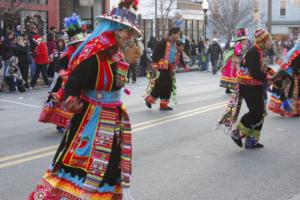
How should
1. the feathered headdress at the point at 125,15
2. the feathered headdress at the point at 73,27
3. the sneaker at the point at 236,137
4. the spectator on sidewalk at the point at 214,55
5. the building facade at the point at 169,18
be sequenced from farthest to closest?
1. the building facade at the point at 169,18
2. the spectator on sidewalk at the point at 214,55
3. the feathered headdress at the point at 73,27
4. the sneaker at the point at 236,137
5. the feathered headdress at the point at 125,15

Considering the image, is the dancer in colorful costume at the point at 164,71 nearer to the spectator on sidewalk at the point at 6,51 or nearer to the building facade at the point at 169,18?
the spectator on sidewalk at the point at 6,51

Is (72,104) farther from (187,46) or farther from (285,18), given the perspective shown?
(285,18)

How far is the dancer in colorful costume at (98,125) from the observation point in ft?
14.0

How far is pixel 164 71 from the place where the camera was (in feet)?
41.5

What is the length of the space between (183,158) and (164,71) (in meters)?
5.20

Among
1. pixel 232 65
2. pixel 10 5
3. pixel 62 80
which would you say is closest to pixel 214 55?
pixel 10 5

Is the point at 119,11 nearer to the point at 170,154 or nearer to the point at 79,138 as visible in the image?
the point at 79,138

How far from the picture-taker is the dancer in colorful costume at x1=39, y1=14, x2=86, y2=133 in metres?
8.52

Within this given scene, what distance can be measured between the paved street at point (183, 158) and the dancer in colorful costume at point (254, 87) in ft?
0.80

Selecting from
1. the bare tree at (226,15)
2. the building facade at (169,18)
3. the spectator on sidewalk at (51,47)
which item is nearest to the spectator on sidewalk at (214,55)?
the building facade at (169,18)

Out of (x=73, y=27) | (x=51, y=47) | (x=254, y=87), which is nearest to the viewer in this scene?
(x=254, y=87)

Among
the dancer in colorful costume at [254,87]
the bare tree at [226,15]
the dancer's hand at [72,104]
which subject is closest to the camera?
the dancer's hand at [72,104]

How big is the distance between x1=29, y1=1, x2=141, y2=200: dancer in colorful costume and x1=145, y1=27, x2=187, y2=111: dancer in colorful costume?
7957mm

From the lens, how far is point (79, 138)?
4348mm
